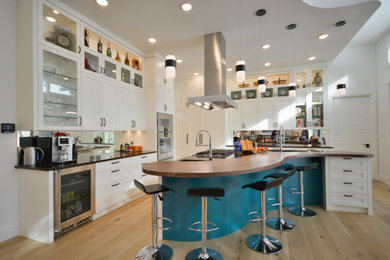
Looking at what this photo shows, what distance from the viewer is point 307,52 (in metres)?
4.38

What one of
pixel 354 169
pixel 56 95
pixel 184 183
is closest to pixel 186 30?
pixel 56 95

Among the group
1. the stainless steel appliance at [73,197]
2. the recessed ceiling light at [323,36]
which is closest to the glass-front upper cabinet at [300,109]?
the recessed ceiling light at [323,36]

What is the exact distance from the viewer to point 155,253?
1949mm

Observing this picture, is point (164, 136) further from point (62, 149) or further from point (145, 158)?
point (62, 149)

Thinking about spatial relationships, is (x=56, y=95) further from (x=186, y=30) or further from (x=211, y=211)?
(x=211, y=211)

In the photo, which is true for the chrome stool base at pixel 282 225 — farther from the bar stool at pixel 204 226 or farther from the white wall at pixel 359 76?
the white wall at pixel 359 76

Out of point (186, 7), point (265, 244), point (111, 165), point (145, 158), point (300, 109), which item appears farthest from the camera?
point (300, 109)

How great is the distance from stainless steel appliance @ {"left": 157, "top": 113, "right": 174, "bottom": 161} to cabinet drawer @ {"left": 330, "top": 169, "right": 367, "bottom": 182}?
3.21 m

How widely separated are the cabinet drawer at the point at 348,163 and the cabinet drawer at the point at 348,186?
0.23m

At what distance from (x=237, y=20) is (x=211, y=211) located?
9.14 feet

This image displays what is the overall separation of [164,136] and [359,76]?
5158mm

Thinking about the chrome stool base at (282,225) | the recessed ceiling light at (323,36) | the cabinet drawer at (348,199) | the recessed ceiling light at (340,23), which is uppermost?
the recessed ceiling light at (323,36)

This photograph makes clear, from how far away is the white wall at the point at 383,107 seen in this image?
4.41 meters

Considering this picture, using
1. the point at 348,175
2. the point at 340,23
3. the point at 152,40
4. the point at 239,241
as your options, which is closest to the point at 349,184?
the point at 348,175
